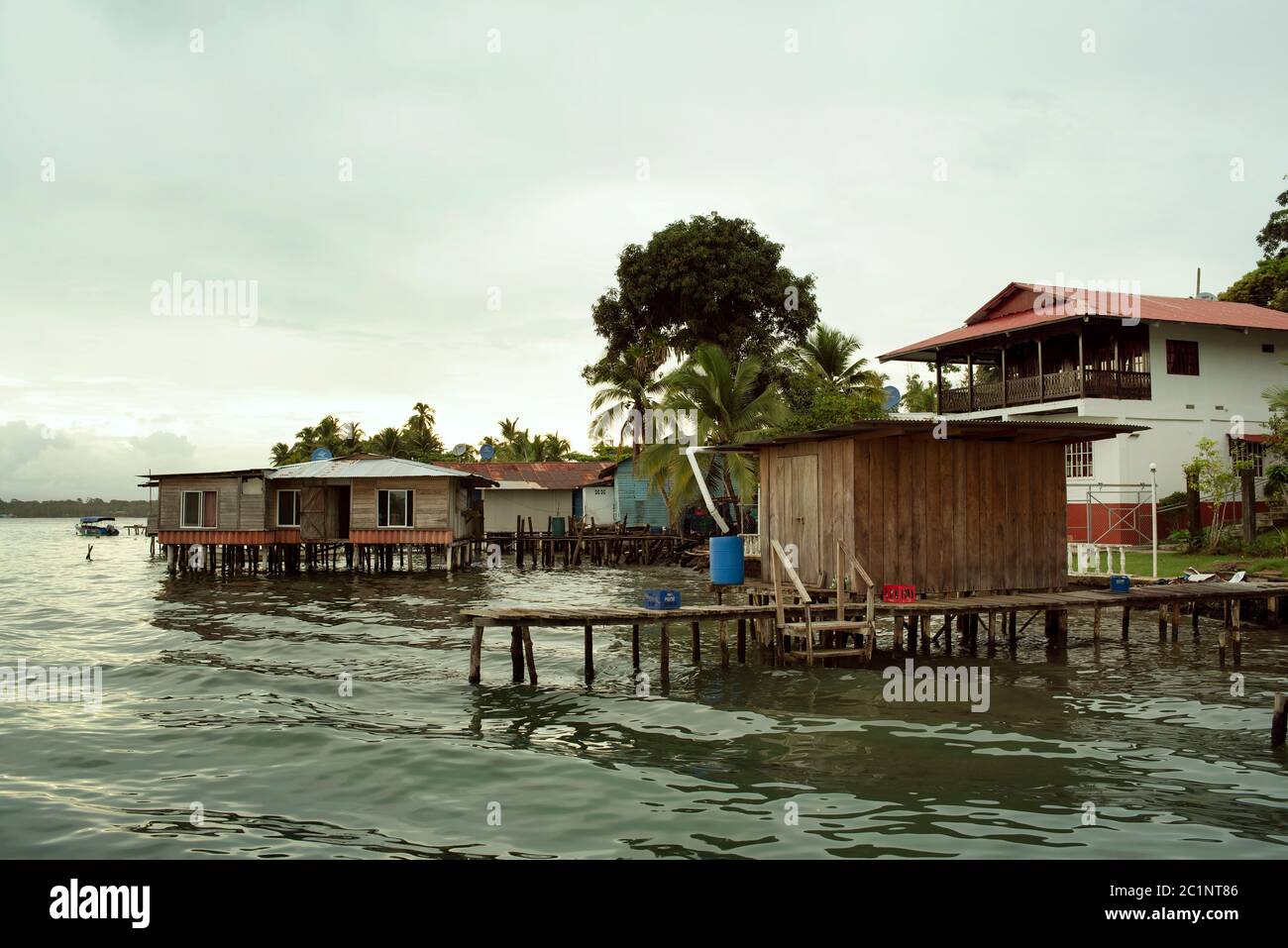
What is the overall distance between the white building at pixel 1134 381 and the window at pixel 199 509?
2950 cm

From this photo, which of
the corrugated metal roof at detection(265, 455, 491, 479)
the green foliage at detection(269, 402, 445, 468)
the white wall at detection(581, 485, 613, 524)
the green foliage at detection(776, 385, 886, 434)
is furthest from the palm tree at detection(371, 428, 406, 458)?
the green foliage at detection(776, 385, 886, 434)

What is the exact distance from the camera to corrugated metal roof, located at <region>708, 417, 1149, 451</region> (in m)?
14.5

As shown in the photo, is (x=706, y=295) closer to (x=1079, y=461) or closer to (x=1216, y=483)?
(x=1079, y=461)

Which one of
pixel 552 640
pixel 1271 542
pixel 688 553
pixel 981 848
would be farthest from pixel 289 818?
pixel 688 553

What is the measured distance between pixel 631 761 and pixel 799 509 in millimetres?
7542

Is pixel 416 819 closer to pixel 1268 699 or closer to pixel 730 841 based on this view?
pixel 730 841

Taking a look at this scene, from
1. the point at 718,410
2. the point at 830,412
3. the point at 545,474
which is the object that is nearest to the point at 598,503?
the point at 545,474

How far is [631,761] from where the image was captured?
10250mm

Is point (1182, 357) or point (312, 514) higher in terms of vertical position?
point (1182, 357)

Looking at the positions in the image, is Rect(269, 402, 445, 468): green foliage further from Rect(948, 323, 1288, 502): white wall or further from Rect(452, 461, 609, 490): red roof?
Rect(948, 323, 1288, 502): white wall

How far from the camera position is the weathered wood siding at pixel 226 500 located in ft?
121

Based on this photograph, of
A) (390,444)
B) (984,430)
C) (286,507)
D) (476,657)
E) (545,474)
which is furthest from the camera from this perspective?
(390,444)

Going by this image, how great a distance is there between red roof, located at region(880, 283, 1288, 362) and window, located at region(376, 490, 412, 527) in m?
20.8
